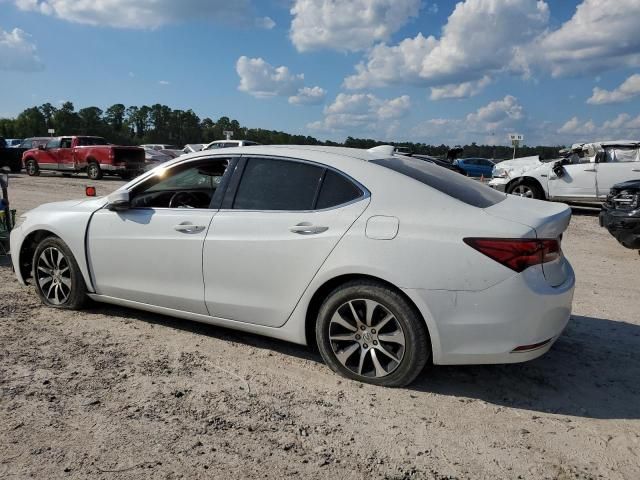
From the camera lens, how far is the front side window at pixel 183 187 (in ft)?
14.0

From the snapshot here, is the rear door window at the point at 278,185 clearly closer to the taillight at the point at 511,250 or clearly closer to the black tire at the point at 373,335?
the black tire at the point at 373,335

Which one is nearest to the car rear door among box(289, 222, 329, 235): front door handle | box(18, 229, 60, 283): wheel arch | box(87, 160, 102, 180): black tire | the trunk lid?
box(87, 160, 102, 180): black tire

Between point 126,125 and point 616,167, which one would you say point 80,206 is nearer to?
point 616,167

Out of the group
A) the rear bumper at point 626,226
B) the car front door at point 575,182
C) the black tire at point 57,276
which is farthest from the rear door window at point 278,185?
the car front door at point 575,182

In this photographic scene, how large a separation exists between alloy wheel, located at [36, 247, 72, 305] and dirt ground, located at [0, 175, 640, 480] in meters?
0.29

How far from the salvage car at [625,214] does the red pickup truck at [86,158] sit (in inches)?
711

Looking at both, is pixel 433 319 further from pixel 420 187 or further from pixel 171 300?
pixel 171 300

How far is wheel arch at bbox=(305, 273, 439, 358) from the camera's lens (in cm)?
327

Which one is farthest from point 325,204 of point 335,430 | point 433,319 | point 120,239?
point 120,239

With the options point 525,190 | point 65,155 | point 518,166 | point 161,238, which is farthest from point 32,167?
point 161,238

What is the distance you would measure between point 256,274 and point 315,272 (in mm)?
474

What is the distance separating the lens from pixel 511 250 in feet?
10.1

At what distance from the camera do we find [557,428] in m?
3.04

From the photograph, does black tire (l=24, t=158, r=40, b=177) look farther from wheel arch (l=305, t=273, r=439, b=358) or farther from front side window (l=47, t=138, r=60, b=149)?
wheel arch (l=305, t=273, r=439, b=358)
